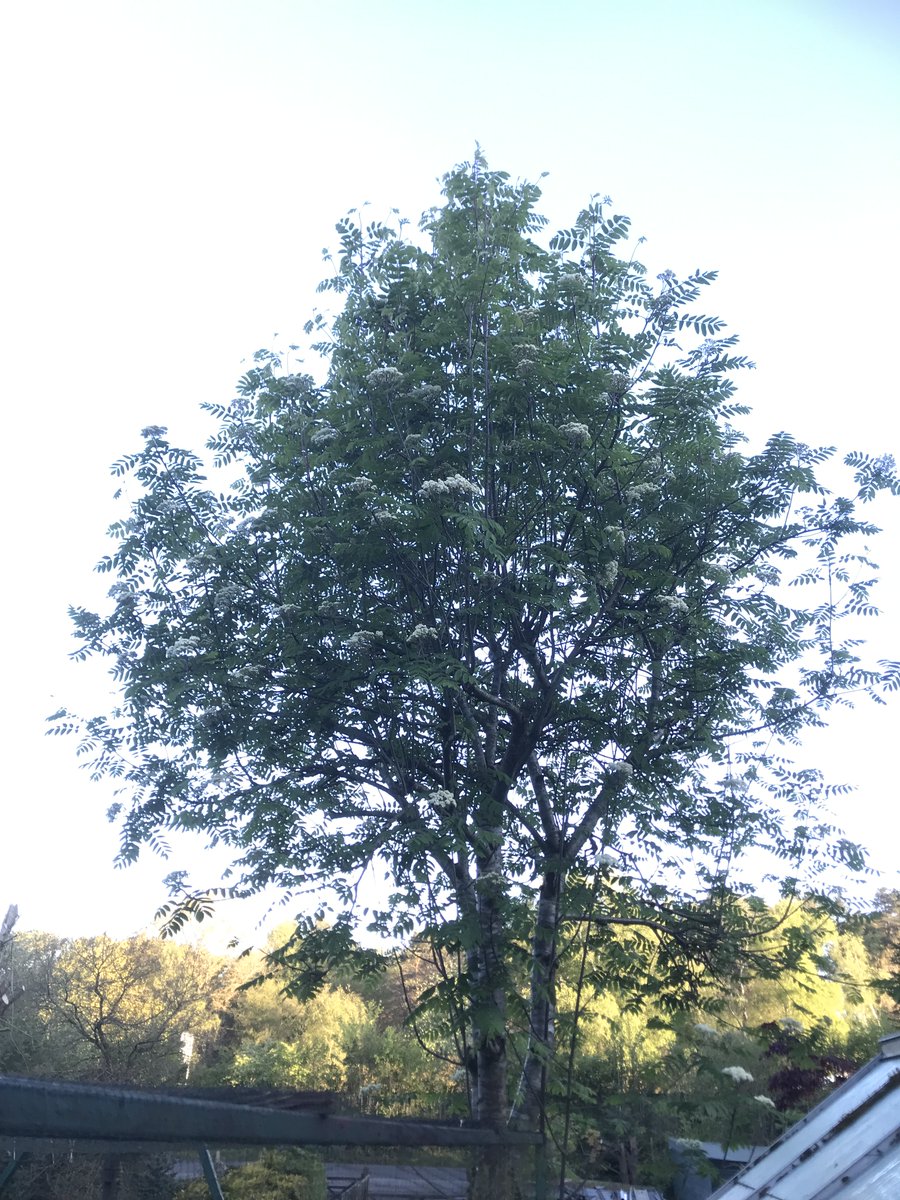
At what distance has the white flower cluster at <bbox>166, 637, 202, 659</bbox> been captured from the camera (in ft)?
24.9

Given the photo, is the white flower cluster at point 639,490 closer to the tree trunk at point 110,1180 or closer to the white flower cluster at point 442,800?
the white flower cluster at point 442,800

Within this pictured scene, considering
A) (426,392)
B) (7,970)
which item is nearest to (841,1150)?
(426,392)

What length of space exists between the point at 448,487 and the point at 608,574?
5.15ft

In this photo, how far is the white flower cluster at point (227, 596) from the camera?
778cm

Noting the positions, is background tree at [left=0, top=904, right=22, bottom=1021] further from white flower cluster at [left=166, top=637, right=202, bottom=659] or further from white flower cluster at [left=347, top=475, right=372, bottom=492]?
white flower cluster at [left=347, top=475, right=372, bottom=492]

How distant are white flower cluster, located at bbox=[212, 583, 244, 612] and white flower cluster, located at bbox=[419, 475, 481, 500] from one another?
2.05 meters

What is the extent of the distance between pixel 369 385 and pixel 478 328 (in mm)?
1112

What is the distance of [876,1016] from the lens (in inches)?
1045

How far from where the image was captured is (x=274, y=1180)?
430 cm

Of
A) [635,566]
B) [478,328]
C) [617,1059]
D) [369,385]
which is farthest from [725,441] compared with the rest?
[617,1059]

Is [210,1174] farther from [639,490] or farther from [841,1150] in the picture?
[639,490]

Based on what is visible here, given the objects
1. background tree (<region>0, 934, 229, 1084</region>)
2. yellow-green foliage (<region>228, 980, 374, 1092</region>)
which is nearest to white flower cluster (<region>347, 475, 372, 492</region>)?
background tree (<region>0, 934, 229, 1084</region>)

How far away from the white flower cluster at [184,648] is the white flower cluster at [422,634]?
1.96 metres

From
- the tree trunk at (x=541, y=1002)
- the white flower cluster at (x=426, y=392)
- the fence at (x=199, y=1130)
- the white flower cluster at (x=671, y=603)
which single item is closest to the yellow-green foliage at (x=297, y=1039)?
the tree trunk at (x=541, y=1002)
